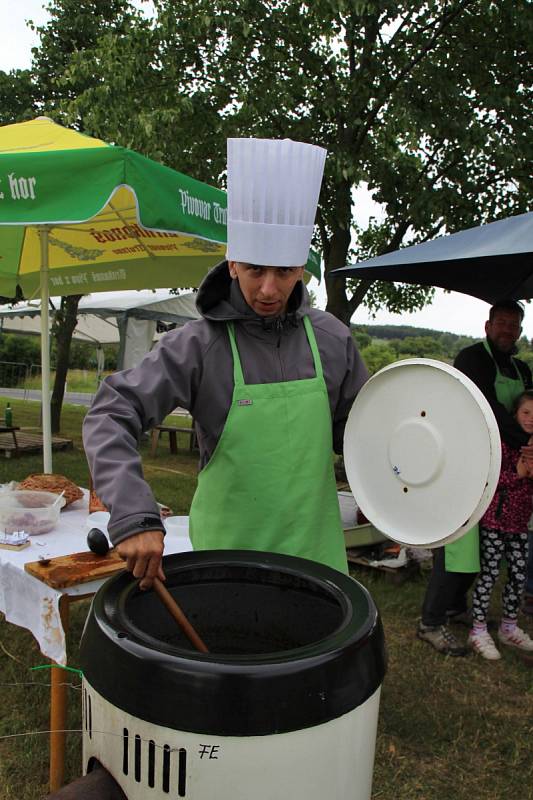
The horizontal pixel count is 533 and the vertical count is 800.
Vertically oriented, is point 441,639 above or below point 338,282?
below

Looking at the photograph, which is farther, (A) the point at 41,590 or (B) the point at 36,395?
(B) the point at 36,395

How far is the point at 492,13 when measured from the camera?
6496 millimetres

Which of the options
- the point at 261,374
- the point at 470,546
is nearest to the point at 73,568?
the point at 261,374

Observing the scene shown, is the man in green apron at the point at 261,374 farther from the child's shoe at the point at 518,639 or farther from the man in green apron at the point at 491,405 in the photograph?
the child's shoe at the point at 518,639

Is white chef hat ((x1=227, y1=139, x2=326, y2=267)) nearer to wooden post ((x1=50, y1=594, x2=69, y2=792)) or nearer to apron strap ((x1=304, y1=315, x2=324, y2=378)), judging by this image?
apron strap ((x1=304, y1=315, x2=324, y2=378))

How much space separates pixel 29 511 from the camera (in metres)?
2.43

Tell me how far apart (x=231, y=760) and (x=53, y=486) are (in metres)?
2.05

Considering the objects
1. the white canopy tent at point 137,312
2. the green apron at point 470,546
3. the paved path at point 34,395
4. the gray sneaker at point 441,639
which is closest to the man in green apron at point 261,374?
the green apron at point 470,546

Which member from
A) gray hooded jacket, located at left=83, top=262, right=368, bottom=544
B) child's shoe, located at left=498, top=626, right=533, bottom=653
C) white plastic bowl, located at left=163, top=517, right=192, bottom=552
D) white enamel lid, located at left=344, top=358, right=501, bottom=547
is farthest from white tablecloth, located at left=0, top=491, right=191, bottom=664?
child's shoe, located at left=498, top=626, right=533, bottom=653

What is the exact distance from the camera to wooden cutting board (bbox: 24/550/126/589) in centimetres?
194

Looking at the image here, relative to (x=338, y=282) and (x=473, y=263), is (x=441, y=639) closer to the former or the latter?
(x=473, y=263)

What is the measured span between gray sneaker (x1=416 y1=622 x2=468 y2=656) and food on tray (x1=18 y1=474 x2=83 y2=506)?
2024 millimetres

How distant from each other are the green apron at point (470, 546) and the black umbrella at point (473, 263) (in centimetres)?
67

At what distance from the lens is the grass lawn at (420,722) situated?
237 cm
